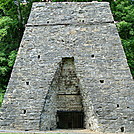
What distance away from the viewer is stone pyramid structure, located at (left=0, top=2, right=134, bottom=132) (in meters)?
6.64

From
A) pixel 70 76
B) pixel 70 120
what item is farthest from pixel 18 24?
pixel 70 120

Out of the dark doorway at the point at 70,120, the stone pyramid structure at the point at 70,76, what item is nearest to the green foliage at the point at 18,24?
the stone pyramid structure at the point at 70,76

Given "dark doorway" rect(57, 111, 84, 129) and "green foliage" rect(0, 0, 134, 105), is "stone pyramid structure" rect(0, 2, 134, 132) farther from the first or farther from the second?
"green foliage" rect(0, 0, 134, 105)

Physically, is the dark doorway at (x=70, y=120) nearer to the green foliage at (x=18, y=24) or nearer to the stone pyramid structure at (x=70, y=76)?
the stone pyramid structure at (x=70, y=76)

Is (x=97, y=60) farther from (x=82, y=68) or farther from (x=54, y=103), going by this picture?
(x=54, y=103)

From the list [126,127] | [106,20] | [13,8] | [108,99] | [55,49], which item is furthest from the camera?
[13,8]

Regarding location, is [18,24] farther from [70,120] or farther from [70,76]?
[70,120]

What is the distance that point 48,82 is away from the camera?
24.2 feet

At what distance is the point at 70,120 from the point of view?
27.4ft

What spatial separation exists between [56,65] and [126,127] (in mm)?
3740

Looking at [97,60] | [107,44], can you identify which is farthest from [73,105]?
[107,44]

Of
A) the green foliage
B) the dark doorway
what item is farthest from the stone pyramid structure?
the green foliage

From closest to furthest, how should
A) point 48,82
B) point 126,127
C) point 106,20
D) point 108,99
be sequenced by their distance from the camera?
point 126,127 → point 108,99 → point 48,82 → point 106,20

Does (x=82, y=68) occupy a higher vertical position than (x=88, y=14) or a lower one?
lower
